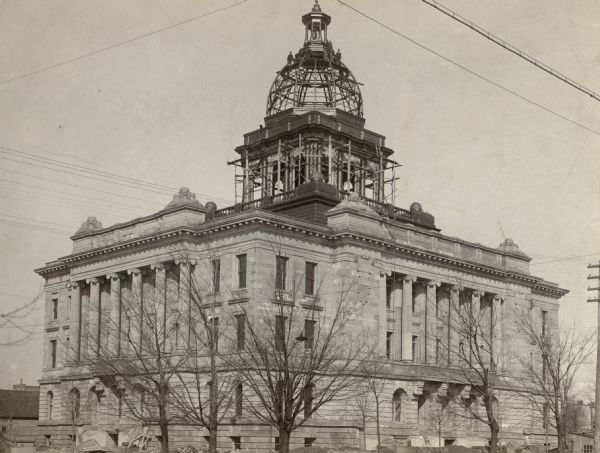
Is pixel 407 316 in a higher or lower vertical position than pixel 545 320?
lower

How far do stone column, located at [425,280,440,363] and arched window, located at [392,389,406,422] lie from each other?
537cm

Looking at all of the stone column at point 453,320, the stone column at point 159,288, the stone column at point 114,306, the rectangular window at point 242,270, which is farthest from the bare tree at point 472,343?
the stone column at point 114,306

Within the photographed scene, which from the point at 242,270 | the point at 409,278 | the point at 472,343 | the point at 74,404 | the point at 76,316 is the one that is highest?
the point at 409,278

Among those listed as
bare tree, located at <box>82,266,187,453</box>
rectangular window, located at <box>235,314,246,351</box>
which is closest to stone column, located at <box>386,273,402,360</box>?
rectangular window, located at <box>235,314,246,351</box>

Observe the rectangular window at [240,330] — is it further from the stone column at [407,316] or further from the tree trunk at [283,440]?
the tree trunk at [283,440]

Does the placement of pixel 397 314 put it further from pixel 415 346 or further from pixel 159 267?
pixel 159 267

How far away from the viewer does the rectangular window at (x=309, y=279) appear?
184 feet

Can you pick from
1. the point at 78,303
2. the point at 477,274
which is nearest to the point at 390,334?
the point at 477,274

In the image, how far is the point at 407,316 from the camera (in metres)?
61.2

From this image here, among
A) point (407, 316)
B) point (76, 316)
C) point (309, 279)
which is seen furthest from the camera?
point (76, 316)

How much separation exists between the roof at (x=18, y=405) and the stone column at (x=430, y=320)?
136ft

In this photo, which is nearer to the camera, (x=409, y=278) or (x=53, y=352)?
(x=409, y=278)

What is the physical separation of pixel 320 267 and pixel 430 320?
1103 centimetres

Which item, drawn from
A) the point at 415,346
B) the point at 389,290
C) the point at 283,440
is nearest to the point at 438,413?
the point at 415,346
